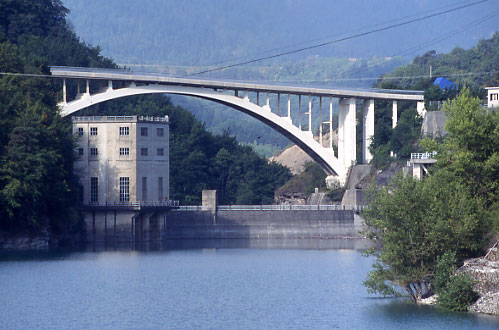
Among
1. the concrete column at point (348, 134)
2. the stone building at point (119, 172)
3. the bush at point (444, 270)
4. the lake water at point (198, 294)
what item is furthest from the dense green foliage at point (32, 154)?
the bush at point (444, 270)

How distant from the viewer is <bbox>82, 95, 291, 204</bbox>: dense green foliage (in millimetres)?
99925

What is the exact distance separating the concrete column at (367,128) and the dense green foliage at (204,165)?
39.7 feet

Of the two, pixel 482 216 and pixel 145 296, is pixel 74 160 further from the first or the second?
pixel 482 216

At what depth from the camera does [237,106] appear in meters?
88.4

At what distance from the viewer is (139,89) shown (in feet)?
278

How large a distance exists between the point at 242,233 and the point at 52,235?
20.1 metres

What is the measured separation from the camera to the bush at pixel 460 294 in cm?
3456

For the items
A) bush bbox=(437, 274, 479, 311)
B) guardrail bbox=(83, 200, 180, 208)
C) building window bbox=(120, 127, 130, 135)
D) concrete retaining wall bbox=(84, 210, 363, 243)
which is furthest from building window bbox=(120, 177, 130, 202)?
bush bbox=(437, 274, 479, 311)

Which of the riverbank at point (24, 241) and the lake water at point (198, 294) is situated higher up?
the riverbank at point (24, 241)

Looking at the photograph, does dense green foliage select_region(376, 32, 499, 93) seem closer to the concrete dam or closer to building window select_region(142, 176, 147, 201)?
the concrete dam

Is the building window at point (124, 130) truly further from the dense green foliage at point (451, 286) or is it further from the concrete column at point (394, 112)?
the dense green foliage at point (451, 286)

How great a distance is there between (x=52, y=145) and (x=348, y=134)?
35145 millimetres

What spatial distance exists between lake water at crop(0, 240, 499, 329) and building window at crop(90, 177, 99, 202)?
15362 mm

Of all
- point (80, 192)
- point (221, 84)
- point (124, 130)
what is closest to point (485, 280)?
point (124, 130)
